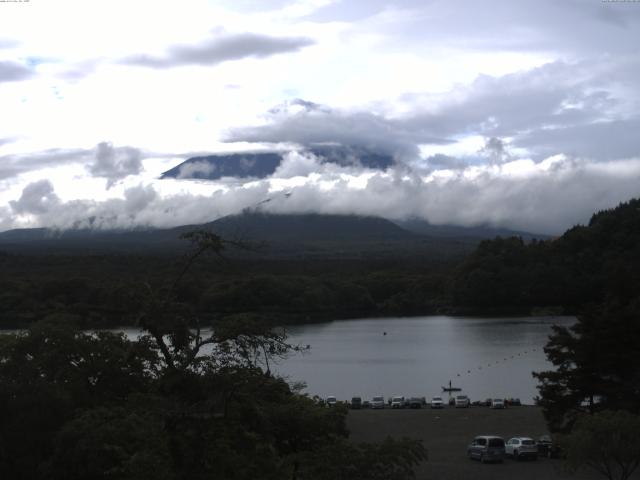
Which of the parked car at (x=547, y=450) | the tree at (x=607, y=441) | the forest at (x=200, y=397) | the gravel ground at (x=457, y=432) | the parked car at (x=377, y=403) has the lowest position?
the parked car at (x=377, y=403)

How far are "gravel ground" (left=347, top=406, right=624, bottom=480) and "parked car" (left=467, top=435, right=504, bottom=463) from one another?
0.54ft

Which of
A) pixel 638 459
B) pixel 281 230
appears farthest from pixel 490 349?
pixel 281 230

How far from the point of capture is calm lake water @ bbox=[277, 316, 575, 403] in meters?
33.8

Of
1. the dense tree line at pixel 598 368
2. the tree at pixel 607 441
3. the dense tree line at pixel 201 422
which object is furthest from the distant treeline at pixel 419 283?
the dense tree line at pixel 201 422

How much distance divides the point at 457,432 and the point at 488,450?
4.29 metres

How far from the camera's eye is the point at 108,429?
7.72m

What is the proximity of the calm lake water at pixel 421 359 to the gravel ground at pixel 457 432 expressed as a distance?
620 cm

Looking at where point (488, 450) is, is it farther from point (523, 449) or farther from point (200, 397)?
point (200, 397)

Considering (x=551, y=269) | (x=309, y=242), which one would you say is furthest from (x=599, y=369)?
(x=309, y=242)

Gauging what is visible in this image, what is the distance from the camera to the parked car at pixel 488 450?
56.4 feet

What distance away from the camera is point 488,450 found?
56.4 feet

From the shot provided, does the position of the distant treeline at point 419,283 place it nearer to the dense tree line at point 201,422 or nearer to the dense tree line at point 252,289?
the dense tree line at point 252,289

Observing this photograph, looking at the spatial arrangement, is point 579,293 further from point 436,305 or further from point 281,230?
point 281,230

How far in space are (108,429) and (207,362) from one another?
1156mm
